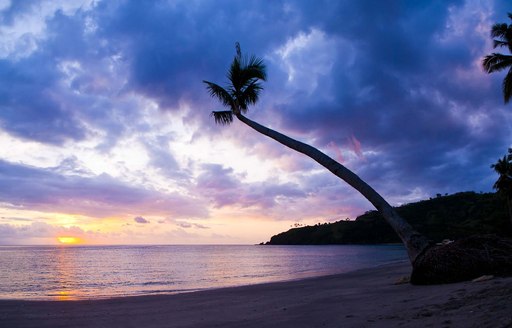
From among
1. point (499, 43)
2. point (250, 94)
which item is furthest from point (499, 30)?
point (250, 94)

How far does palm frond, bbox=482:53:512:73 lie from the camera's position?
2553cm

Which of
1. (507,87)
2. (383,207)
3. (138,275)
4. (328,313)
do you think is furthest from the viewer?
(138,275)

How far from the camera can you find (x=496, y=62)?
25844 mm

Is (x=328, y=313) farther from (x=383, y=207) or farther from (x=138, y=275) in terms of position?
(x=138, y=275)

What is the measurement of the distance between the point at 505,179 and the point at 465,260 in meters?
47.4

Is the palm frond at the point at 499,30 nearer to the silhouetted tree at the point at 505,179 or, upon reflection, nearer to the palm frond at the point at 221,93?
the palm frond at the point at 221,93

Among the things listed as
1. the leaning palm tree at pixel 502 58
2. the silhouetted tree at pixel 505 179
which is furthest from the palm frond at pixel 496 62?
the silhouetted tree at pixel 505 179

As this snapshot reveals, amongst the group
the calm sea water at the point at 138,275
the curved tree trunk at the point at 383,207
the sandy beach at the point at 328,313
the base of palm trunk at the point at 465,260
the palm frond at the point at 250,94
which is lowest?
the calm sea water at the point at 138,275

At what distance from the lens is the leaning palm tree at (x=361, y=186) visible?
12.2 meters

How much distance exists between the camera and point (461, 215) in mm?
136250

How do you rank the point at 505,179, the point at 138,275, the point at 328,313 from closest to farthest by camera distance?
the point at 328,313, the point at 138,275, the point at 505,179

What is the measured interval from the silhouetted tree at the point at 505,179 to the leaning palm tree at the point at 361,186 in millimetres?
45108

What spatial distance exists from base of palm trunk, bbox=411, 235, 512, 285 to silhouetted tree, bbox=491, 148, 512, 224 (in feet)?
147

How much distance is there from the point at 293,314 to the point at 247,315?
1.37 m
